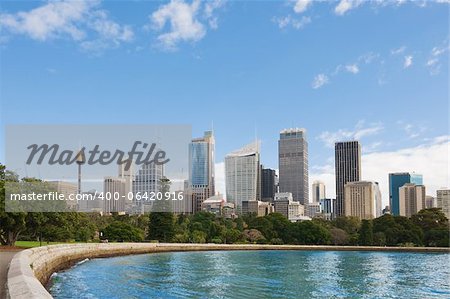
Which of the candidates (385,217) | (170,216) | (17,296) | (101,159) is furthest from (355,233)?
(17,296)

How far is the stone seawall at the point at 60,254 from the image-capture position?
34.6ft

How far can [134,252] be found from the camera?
52.1m

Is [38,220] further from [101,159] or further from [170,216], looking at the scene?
[170,216]

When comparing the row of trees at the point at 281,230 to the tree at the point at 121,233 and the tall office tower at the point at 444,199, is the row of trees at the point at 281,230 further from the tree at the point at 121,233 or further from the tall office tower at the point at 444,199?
the tall office tower at the point at 444,199

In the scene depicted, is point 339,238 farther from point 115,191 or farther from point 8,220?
point 115,191

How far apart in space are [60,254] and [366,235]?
206ft

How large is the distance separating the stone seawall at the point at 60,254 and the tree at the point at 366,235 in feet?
12.0

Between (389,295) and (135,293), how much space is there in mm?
11882

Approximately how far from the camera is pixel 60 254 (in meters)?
30.6

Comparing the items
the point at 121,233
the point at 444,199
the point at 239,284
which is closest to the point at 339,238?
the point at 121,233

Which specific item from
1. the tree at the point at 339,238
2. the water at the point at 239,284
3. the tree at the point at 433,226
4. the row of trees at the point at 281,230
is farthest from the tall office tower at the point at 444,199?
the water at the point at 239,284

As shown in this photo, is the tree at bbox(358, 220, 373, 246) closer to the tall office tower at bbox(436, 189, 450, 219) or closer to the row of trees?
the row of trees

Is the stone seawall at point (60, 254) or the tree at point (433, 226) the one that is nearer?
the stone seawall at point (60, 254)

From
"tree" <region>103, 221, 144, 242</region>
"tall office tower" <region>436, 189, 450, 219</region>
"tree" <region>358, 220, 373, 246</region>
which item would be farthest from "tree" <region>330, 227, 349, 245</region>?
"tall office tower" <region>436, 189, 450, 219</region>
